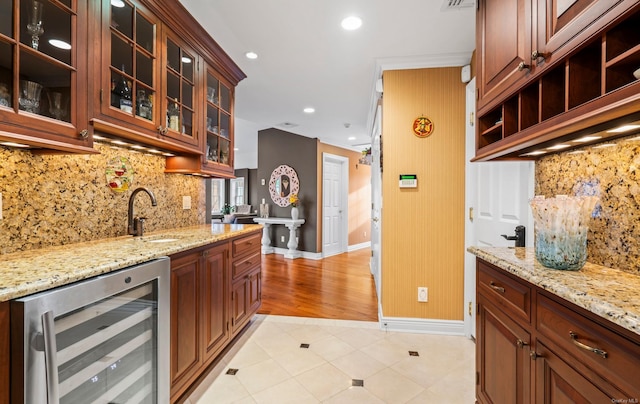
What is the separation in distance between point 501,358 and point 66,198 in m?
2.33

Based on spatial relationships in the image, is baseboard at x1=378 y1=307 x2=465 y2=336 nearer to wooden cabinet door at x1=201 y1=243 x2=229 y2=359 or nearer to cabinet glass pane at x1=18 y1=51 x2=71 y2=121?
wooden cabinet door at x1=201 y1=243 x2=229 y2=359

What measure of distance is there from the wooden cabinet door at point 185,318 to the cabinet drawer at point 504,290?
160 centimetres

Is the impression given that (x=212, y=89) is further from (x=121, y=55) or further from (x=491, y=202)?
(x=491, y=202)

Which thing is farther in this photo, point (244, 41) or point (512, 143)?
point (244, 41)

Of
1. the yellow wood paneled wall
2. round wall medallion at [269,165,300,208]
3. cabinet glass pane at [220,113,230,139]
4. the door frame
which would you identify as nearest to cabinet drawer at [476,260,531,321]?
the yellow wood paneled wall

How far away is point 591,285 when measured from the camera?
0.91 metres

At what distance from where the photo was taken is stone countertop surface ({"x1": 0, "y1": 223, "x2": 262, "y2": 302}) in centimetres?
91

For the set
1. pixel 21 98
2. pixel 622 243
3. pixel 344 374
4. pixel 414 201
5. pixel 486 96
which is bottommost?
pixel 344 374

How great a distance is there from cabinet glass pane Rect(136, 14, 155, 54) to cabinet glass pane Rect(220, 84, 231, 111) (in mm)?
874

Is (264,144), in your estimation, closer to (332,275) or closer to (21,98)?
(332,275)

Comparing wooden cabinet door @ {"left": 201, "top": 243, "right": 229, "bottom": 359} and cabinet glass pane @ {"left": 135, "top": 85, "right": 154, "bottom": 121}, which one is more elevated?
cabinet glass pane @ {"left": 135, "top": 85, "right": 154, "bottom": 121}

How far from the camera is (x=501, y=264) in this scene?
122 centimetres

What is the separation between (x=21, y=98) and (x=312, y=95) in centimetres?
279

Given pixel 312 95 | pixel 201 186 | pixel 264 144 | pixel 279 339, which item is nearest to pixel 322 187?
pixel 264 144
